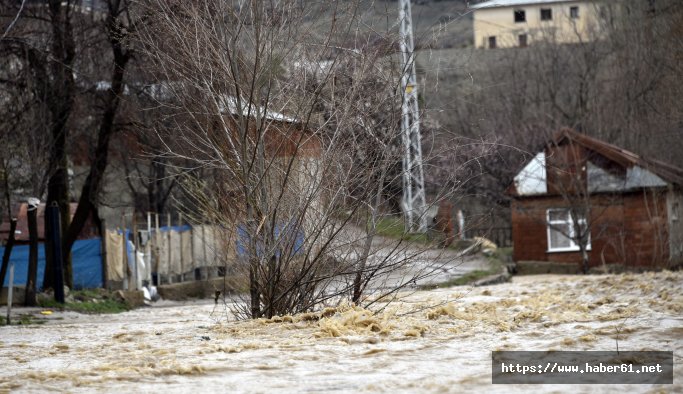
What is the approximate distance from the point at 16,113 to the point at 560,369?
645 inches

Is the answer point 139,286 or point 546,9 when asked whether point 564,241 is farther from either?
point 546,9

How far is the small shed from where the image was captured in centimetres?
3597

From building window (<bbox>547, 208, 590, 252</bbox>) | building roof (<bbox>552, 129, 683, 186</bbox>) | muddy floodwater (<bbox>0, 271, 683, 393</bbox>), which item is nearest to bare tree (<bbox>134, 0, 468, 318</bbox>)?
muddy floodwater (<bbox>0, 271, 683, 393</bbox>)

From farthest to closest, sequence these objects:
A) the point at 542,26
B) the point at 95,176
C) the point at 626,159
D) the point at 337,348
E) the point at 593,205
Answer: the point at 542,26
the point at 593,205
the point at 626,159
the point at 95,176
the point at 337,348

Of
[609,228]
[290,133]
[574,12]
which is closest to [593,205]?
[609,228]

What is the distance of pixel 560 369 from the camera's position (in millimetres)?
8773

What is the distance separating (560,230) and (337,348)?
93.1 feet

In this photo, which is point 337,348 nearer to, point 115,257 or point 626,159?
point 115,257

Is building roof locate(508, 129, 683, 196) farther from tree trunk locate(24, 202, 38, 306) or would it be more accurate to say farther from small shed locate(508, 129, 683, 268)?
tree trunk locate(24, 202, 38, 306)

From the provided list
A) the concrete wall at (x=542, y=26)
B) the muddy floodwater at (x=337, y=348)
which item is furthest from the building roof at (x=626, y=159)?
the muddy floodwater at (x=337, y=348)

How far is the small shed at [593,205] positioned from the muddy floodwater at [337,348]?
20434mm

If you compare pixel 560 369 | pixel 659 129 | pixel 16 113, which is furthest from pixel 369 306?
pixel 659 129

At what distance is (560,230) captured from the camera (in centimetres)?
3744

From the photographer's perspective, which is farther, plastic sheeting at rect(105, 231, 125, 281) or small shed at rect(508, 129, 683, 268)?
small shed at rect(508, 129, 683, 268)
